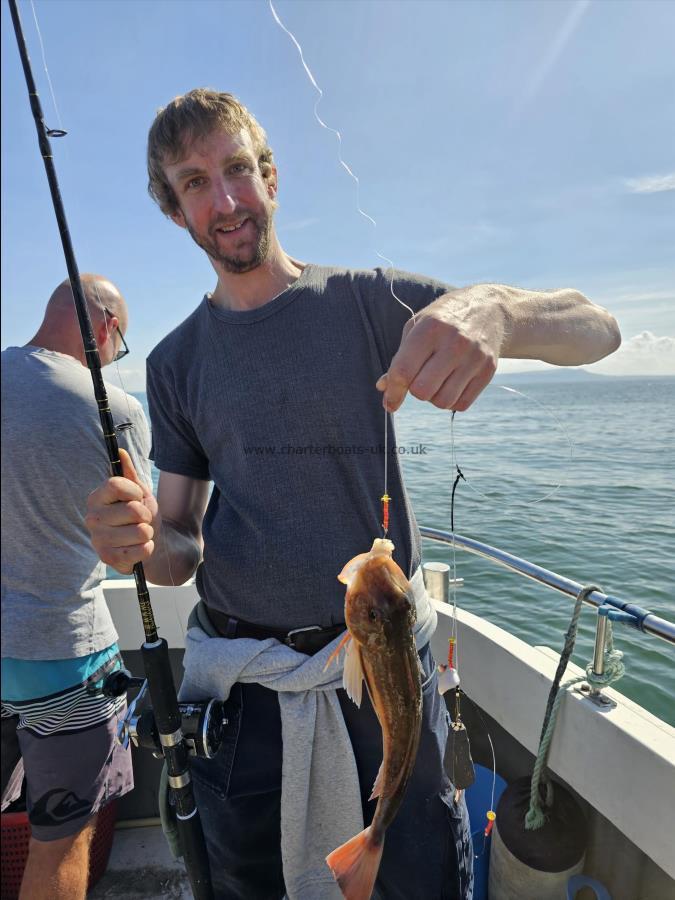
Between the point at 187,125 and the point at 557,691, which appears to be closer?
the point at 187,125

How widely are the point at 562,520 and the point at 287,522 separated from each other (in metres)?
8.99

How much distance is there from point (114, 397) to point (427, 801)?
229 centimetres

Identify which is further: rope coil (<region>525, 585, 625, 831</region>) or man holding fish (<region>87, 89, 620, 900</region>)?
rope coil (<region>525, 585, 625, 831</region>)

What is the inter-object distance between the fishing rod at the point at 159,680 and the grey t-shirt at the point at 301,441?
1.12ft

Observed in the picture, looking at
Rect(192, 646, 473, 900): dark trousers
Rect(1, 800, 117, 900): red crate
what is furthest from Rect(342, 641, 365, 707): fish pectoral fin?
Rect(1, 800, 117, 900): red crate

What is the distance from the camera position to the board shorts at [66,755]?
2.64 m

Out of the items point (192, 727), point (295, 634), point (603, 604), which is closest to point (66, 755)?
point (192, 727)

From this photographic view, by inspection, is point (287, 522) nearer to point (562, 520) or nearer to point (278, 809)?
point (278, 809)

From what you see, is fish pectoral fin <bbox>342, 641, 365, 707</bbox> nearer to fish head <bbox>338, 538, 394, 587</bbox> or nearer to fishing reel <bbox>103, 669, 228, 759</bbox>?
fish head <bbox>338, 538, 394, 587</bbox>

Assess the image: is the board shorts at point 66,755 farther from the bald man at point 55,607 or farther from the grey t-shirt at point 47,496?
the grey t-shirt at point 47,496

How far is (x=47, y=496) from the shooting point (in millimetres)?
2535

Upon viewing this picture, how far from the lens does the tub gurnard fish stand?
153 cm

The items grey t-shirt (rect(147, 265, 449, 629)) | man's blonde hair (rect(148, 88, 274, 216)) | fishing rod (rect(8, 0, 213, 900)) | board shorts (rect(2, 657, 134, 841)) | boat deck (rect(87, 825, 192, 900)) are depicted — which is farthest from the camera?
boat deck (rect(87, 825, 192, 900))

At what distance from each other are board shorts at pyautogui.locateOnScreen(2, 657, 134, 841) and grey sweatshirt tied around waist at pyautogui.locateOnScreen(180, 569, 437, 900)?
1061mm
